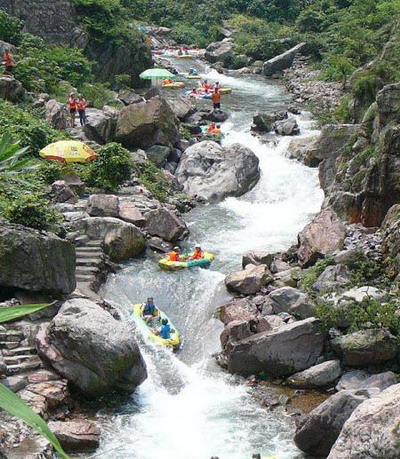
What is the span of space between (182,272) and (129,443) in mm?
6445

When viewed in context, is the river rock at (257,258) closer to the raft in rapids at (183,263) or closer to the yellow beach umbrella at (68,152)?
the raft in rapids at (183,263)

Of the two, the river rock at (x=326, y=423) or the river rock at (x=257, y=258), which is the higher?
the river rock at (x=326, y=423)

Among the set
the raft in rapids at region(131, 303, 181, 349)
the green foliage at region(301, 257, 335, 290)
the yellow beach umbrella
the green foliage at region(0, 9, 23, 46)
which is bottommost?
the raft in rapids at region(131, 303, 181, 349)

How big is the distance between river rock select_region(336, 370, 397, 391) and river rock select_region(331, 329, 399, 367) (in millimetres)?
235

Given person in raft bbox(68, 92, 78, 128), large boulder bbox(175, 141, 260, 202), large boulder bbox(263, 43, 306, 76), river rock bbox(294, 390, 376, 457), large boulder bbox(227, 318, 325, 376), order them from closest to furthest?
1. river rock bbox(294, 390, 376, 457)
2. large boulder bbox(227, 318, 325, 376)
3. large boulder bbox(175, 141, 260, 202)
4. person in raft bbox(68, 92, 78, 128)
5. large boulder bbox(263, 43, 306, 76)

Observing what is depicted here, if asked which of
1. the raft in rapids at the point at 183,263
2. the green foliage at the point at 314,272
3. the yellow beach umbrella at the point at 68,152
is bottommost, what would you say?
the raft in rapids at the point at 183,263

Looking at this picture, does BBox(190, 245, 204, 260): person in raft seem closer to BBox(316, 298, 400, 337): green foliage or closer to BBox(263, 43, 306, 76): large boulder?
BBox(316, 298, 400, 337): green foliage

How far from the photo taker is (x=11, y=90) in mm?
24453

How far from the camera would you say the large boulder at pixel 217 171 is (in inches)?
881

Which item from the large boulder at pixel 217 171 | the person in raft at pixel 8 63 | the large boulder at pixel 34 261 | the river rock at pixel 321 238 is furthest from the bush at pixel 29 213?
the person in raft at pixel 8 63

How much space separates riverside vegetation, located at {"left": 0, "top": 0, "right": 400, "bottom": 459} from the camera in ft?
37.6

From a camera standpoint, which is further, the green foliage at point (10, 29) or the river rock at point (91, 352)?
the green foliage at point (10, 29)

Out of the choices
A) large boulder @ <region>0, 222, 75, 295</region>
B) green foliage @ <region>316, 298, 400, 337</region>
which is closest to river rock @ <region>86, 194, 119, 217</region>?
large boulder @ <region>0, 222, 75, 295</region>

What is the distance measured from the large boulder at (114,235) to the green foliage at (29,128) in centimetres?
458
